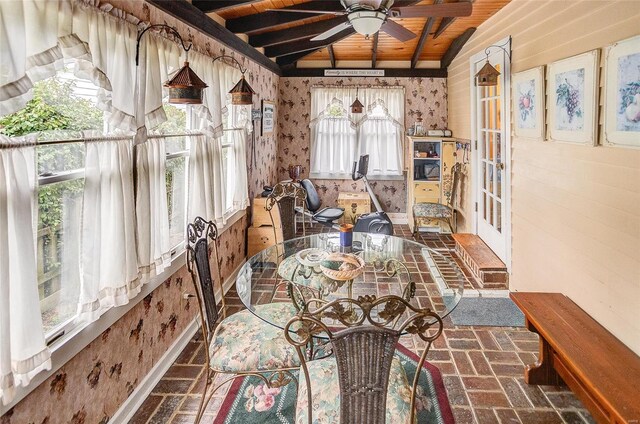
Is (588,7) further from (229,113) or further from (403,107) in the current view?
(403,107)

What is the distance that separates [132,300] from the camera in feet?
7.29

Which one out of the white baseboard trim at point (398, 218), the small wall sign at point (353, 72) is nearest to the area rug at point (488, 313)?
the white baseboard trim at point (398, 218)

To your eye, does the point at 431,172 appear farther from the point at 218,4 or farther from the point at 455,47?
the point at 218,4

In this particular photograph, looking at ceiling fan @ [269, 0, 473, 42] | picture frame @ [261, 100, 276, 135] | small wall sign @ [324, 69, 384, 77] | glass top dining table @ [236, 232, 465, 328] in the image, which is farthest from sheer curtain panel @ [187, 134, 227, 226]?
small wall sign @ [324, 69, 384, 77]

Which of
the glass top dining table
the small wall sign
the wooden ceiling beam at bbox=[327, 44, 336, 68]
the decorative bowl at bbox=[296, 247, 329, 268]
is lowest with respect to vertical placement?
the glass top dining table

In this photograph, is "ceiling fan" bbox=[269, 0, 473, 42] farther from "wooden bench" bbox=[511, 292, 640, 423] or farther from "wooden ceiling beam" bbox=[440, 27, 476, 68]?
"wooden ceiling beam" bbox=[440, 27, 476, 68]

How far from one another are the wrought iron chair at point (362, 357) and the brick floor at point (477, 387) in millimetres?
882

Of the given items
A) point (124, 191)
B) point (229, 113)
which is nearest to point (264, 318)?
point (124, 191)

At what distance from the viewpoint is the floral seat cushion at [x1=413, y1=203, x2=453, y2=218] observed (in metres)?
5.77

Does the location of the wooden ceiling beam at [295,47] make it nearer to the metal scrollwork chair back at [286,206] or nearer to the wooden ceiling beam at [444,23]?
the wooden ceiling beam at [444,23]

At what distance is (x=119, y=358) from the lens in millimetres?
2160

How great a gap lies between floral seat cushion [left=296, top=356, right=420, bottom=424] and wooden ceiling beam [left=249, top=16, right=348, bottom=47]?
387cm

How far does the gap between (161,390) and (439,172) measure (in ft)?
16.1

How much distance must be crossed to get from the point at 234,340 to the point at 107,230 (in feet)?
2.72
